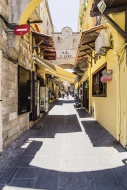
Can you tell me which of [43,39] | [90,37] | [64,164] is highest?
[43,39]

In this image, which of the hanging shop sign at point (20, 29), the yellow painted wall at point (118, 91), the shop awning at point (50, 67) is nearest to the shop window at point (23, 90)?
the shop awning at point (50, 67)

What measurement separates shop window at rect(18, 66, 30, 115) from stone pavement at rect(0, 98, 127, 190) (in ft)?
4.27

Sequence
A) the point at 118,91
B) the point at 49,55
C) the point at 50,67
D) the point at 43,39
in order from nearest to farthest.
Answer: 1. the point at 118,91
2. the point at 50,67
3. the point at 43,39
4. the point at 49,55

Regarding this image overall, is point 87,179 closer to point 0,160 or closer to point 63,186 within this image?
point 63,186

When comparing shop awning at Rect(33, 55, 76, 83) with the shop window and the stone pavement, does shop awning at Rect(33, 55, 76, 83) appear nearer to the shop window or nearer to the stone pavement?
the shop window

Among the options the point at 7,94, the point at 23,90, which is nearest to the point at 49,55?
the point at 23,90

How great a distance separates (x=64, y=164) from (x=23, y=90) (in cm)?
396

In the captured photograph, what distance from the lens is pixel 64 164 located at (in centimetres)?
421

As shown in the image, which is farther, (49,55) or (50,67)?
(49,55)

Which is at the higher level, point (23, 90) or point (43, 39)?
point (43, 39)

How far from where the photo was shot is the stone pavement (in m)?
3.34

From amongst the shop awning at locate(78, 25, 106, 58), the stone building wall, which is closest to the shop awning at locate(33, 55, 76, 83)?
the shop awning at locate(78, 25, 106, 58)

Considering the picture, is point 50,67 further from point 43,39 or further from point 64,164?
point 64,164

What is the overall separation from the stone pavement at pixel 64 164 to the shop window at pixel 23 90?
130cm
